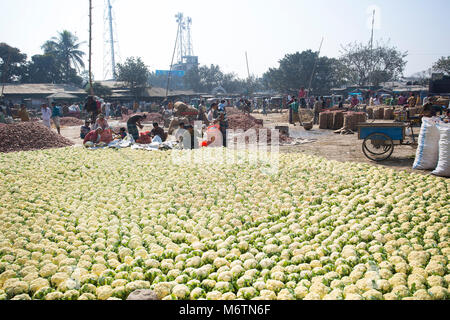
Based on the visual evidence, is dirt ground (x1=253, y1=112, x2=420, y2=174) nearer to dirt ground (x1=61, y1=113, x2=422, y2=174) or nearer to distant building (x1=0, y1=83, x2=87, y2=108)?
dirt ground (x1=61, y1=113, x2=422, y2=174)

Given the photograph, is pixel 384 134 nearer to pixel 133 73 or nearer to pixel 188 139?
pixel 188 139

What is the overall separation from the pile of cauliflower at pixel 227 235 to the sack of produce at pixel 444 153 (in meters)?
0.73

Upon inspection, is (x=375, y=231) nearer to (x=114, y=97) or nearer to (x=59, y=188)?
(x=59, y=188)

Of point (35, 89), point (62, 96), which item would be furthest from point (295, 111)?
point (35, 89)

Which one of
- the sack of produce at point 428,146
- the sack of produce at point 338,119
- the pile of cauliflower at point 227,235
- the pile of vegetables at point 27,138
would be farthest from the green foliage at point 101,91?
the sack of produce at point 428,146

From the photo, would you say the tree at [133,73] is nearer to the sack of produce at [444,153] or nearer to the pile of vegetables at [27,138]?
the pile of vegetables at [27,138]

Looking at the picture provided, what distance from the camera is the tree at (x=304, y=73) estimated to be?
167ft

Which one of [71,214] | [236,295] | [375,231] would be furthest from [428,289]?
[71,214]

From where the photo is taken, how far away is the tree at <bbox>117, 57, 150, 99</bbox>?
40750 millimetres

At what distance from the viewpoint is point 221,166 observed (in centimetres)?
726

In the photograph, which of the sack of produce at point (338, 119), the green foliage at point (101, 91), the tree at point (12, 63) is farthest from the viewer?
the tree at point (12, 63)

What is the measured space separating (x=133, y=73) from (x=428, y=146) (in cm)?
3868

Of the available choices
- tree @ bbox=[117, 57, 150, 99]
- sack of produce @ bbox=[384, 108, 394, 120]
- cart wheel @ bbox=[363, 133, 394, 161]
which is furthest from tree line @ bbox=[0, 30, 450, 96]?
cart wheel @ bbox=[363, 133, 394, 161]
